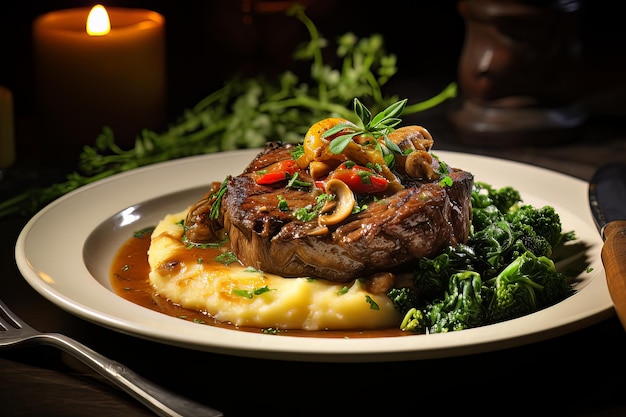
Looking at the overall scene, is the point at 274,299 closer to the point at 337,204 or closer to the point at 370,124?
the point at 337,204

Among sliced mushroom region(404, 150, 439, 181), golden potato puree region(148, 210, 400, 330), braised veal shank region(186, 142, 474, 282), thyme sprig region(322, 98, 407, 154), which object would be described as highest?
thyme sprig region(322, 98, 407, 154)

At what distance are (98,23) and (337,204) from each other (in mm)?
4576

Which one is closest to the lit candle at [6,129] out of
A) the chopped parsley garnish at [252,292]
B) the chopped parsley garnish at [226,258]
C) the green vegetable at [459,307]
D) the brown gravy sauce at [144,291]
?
the brown gravy sauce at [144,291]

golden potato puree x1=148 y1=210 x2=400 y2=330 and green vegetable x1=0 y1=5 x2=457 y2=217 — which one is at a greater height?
golden potato puree x1=148 y1=210 x2=400 y2=330

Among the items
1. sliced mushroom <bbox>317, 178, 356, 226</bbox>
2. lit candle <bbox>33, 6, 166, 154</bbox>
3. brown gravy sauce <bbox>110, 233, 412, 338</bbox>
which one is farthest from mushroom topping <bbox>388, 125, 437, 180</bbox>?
lit candle <bbox>33, 6, 166, 154</bbox>

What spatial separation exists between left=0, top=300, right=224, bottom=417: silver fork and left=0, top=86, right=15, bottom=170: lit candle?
3.89 metres

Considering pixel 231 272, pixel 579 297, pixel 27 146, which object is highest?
pixel 579 297

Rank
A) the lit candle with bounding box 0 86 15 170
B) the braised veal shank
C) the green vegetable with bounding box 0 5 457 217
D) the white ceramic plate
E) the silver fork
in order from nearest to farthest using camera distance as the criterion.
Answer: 1. the silver fork
2. the white ceramic plate
3. the braised veal shank
4. the lit candle with bounding box 0 86 15 170
5. the green vegetable with bounding box 0 5 457 217

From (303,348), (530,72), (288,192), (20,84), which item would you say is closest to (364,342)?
(303,348)

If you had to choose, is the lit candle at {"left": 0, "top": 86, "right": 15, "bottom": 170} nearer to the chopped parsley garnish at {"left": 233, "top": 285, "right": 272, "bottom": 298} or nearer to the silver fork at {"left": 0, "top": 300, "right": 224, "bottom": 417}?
the silver fork at {"left": 0, "top": 300, "right": 224, "bottom": 417}

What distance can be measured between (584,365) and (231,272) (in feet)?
7.22

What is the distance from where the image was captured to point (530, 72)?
9.48 metres

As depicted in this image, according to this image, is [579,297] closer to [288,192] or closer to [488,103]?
[288,192]

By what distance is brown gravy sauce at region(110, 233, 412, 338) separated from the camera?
5051mm
